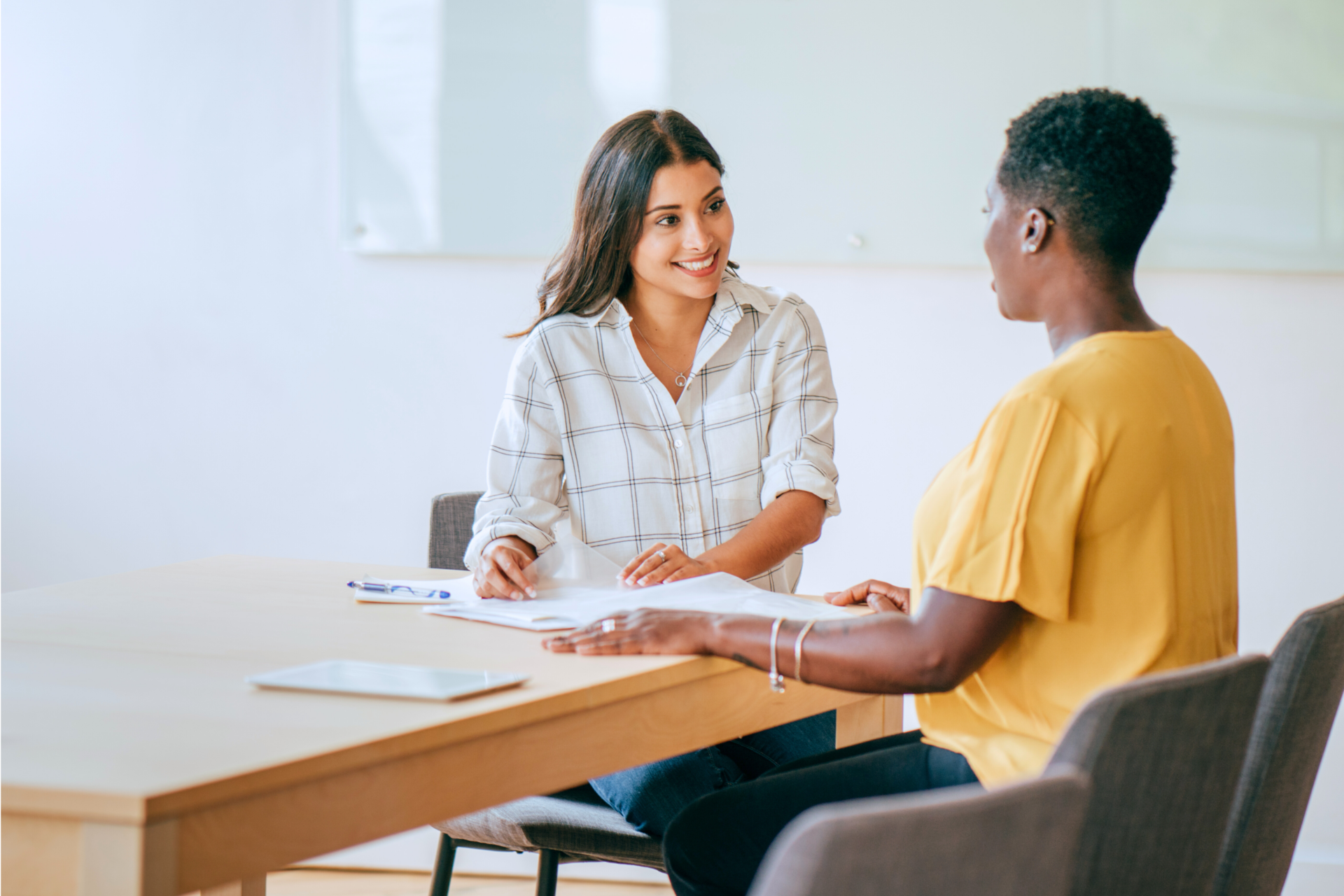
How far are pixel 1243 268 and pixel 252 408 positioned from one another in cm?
230

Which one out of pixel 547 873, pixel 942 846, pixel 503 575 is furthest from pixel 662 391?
pixel 942 846

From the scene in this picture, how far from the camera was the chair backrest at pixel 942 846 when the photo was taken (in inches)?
22.4

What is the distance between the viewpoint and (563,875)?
2.71 m

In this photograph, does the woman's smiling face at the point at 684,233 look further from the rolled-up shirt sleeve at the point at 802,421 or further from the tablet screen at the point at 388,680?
the tablet screen at the point at 388,680

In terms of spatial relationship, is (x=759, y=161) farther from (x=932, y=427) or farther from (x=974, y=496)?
(x=974, y=496)

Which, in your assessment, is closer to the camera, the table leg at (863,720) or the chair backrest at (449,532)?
the table leg at (863,720)

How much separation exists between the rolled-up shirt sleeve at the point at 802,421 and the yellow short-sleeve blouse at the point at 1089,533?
28.0 inches

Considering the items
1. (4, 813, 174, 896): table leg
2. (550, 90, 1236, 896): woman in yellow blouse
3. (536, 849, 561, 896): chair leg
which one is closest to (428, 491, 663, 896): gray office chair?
(536, 849, 561, 896): chair leg

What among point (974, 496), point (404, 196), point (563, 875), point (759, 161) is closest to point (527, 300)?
point (404, 196)

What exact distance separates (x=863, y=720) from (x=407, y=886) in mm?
1500

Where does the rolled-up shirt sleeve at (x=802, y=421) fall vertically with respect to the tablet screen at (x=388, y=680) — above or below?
above

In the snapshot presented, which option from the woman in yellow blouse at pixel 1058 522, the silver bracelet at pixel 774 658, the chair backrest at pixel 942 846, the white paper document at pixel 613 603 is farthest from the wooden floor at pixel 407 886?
the chair backrest at pixel 942 846

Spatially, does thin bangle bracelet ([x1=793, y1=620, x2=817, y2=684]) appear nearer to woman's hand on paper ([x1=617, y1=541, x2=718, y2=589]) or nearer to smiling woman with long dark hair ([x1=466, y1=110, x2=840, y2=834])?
woman's hand on paper ([x1=617, y1=541, x2=718, y2=589])

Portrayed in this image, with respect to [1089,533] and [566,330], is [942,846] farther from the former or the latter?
[566,330]
